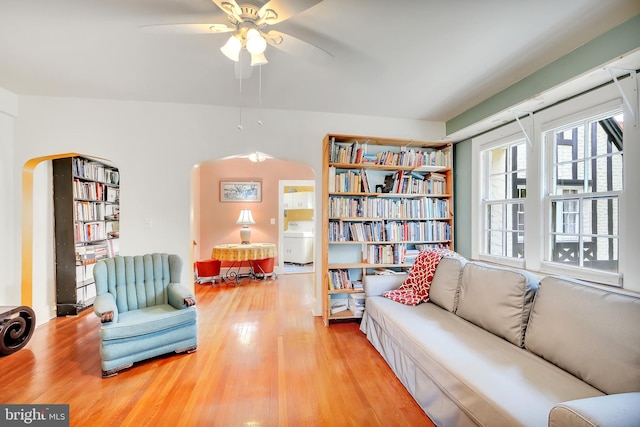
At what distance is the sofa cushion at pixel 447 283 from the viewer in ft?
7.32

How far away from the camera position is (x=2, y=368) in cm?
211

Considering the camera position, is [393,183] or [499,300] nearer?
[499,300]

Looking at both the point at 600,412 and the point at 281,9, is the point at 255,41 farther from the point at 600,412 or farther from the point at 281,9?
Answer: the point at 600,412

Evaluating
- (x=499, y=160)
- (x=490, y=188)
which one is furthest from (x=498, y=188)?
(x=499, y=160)

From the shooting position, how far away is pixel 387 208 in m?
3.15

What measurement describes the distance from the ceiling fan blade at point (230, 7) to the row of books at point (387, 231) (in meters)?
2.12

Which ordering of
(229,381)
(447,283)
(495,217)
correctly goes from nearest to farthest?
(229,381) → (447,283) → (495,217)

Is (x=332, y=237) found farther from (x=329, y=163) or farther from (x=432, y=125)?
(x=432, y=125)

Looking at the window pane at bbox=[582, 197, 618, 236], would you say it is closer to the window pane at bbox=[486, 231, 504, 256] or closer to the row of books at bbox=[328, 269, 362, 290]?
the window pane at bbox=[486, 231, 504, 256]

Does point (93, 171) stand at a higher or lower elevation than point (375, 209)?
higher

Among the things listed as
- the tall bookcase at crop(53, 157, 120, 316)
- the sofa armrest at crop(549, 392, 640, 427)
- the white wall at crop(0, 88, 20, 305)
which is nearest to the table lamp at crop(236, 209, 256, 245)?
the tall bookcase at crop(53, 157, 120, 316)

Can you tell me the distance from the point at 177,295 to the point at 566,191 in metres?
3.52

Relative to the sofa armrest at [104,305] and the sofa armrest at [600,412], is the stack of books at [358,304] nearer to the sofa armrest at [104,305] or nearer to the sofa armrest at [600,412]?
the sofa armrest at [600,412]

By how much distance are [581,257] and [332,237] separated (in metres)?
2.16
